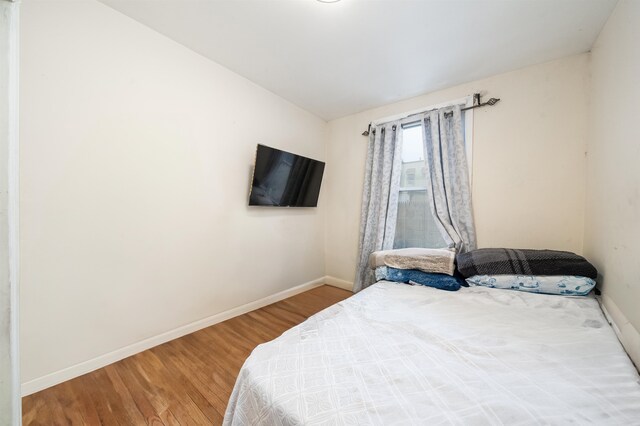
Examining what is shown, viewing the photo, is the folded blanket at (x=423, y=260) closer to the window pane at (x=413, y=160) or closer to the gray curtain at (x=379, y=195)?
the gray curtain at (x=379, y=195)

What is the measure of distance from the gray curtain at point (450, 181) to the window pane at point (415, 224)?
0.59 feet

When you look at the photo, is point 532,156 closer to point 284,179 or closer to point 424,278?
point 424,278

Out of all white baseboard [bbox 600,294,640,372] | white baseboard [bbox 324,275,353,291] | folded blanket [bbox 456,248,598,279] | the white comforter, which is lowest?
white baseboard [bbox 324,275,353,291]

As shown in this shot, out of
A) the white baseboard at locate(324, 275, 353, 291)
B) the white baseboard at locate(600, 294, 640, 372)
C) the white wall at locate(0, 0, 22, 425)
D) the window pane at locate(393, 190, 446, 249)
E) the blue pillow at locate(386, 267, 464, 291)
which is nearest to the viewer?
the white wall at locate(0, 0, 22, 425)

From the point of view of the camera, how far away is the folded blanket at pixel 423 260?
192 centimetres

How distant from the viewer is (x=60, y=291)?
144 centimetres

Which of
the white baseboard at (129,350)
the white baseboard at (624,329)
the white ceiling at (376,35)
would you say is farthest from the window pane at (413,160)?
the white baseboard at (129,350)

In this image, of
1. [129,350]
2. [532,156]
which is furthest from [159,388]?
[532,156]

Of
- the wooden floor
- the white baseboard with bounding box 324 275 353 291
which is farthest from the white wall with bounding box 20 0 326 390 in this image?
the white baseboard with bounding box 324 275 353 291

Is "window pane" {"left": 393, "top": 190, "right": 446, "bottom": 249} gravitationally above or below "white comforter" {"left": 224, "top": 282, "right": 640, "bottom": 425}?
above

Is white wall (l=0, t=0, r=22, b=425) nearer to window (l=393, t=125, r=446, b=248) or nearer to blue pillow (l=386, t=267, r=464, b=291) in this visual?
blue pillow (l=386, t=267, r=464, b=291)

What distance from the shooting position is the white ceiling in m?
1.50

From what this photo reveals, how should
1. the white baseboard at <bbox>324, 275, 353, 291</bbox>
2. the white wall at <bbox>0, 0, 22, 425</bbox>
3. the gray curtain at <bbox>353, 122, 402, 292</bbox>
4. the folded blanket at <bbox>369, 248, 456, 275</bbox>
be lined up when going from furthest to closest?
the white baseboard at <bbox>324, 275, 353, 291</bbox>, the gray curtain at <bbox>353, 122, 402, 292</bbox>, the folded blanket at <bbox>369, 248, 456, 275</bbox>, the white wall at <bbox>0, 0, 22, 425</bbox>

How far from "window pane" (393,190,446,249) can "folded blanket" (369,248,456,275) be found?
0.54m
